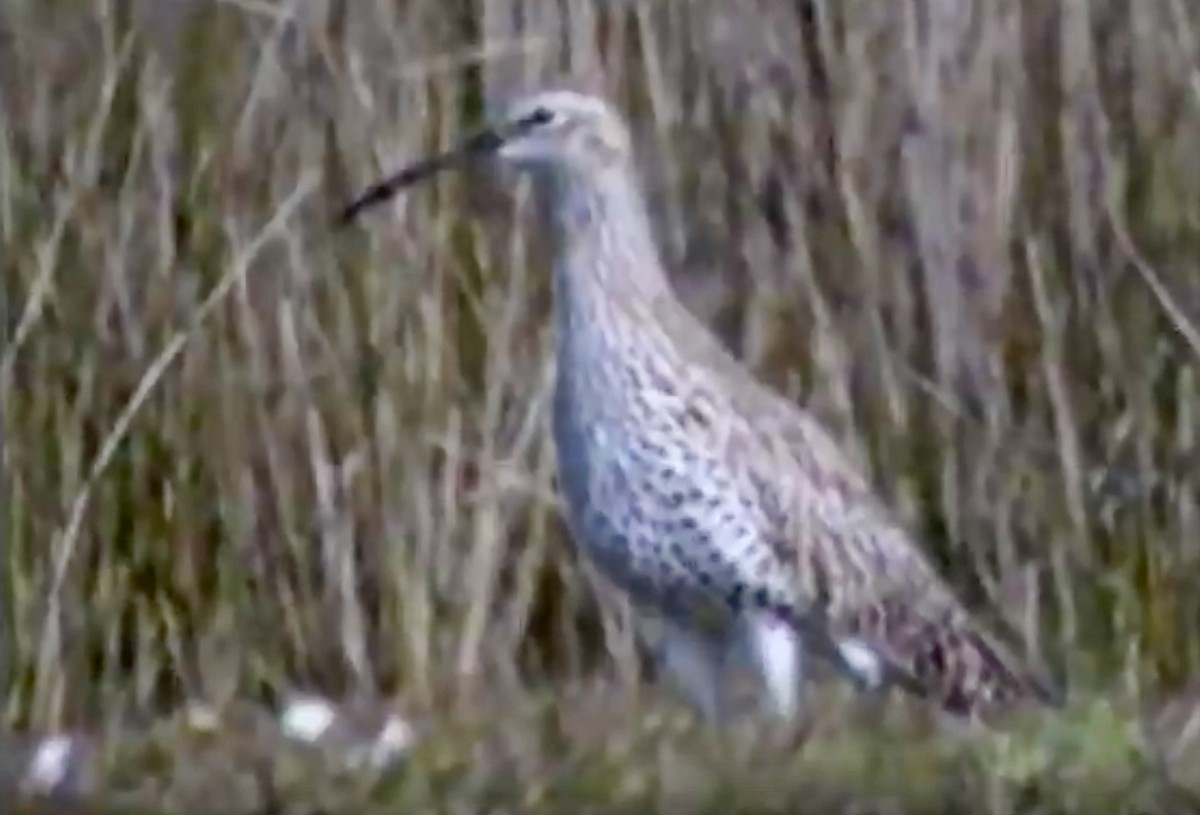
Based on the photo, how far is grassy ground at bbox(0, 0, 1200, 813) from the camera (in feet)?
7.43

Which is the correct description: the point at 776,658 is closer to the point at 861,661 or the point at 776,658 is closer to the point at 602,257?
the point at 861,661

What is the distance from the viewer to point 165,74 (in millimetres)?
2303

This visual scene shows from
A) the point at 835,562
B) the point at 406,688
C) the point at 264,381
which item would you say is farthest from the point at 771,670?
the point at 264,381

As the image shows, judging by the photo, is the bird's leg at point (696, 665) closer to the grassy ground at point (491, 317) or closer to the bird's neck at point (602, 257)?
the grassy ground at point (491, 317)

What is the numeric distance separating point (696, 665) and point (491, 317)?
0.83 ft

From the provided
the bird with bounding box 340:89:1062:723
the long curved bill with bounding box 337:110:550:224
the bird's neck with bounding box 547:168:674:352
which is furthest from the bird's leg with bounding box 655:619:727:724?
the long curved bill with bounding box 337:110:550:224

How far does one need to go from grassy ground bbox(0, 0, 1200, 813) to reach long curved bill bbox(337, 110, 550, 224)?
0.04 ft

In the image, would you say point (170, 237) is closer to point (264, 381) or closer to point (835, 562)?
point (264, 381)

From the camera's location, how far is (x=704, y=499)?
2227 mm

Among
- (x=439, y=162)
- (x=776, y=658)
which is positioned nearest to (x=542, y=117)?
(x=439, y=162)

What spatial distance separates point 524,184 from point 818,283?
7.7 inches

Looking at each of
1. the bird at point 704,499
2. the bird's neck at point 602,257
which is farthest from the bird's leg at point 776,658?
the bird's neck at point 602,257

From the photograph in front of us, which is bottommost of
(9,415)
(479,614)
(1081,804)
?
(1081,804)

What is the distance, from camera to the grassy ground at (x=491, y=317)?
7.43ft
